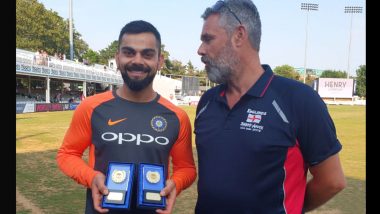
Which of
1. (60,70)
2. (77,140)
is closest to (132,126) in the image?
(77,140)

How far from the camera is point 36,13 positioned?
57062 mm

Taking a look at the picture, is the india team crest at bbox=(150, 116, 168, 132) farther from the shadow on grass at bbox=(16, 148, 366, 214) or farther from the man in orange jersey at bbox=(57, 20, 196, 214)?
the shadow on grass at bbox=(16, 148, 366, 214)

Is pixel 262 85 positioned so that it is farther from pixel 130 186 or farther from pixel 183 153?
pixel 130 186

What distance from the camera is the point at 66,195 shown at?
7117 mm

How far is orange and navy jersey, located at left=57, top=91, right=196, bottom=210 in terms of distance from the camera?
2895 millimetres

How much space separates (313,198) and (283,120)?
68 centimetres

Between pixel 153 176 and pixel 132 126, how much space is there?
0.56 metres

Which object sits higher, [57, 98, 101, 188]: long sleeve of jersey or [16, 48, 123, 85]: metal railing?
[16, 48, 123, 85]: metal railing

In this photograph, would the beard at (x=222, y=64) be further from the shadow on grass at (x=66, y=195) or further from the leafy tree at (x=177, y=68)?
the leafy tree at (x=177, y=68)

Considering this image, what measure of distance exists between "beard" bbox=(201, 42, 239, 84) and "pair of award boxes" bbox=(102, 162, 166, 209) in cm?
79

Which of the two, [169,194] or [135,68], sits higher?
[135,68]

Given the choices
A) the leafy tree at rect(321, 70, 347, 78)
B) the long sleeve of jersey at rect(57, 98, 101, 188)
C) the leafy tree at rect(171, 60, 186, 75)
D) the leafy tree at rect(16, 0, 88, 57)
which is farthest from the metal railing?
the leafy tree at rect(321, 70, 347, 78)

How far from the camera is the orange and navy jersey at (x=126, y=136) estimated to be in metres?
2.89

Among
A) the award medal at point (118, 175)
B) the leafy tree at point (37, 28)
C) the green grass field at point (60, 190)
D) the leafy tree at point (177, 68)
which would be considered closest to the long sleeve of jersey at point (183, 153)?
the award medal at point (118, 175)
